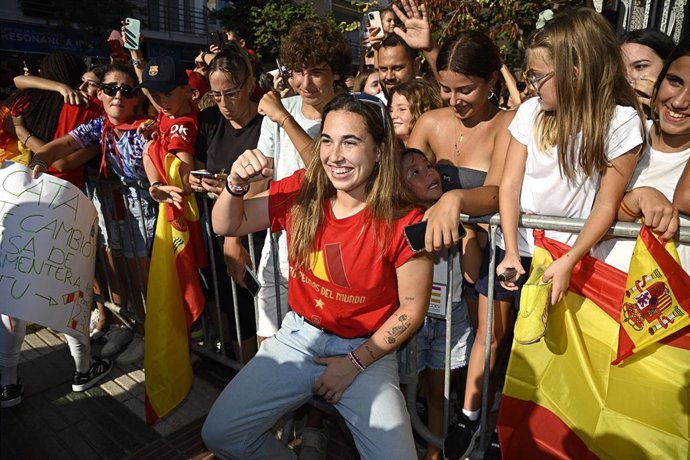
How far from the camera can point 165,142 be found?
354cm

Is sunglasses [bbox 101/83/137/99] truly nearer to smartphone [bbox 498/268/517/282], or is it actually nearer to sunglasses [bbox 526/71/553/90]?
sunglasses [bbox 526/71/553/90]

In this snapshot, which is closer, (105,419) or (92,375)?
(105,419)

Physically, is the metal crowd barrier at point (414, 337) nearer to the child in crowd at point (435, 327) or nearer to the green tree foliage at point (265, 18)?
the child in crowd at point (435, 327)

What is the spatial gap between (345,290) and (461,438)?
109cm

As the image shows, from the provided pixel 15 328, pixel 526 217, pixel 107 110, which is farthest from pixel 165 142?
pixel 526 217

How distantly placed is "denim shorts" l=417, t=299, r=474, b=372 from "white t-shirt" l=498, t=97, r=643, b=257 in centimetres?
62

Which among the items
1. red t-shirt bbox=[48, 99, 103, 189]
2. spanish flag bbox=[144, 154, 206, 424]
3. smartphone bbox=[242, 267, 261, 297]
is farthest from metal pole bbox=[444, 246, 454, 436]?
red t-shirt bbox=[48, 99, 103, 189]

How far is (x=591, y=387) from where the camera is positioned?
2.14 meters

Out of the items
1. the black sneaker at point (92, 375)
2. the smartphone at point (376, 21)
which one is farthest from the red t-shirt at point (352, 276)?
the smartphone at point (376, 21)

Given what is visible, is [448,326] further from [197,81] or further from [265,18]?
[265,18]

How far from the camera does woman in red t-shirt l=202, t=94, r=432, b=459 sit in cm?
243

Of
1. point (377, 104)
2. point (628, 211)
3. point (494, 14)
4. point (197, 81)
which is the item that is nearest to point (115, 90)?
point (197, 81)

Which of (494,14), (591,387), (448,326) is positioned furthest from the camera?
(494,14)

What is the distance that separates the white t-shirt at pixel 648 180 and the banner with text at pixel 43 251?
10.7 feet
